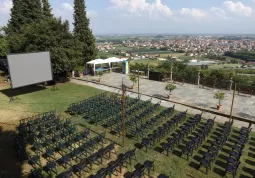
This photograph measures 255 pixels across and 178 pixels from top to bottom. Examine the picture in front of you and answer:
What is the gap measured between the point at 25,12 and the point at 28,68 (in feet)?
A: 69.4

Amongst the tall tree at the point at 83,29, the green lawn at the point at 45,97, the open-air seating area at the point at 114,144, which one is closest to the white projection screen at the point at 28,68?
the green lawn at the point at 45,97

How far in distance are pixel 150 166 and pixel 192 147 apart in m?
3.11

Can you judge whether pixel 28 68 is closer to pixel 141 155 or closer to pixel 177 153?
pixel 141 155

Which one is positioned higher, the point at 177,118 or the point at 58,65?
the point at 58,65

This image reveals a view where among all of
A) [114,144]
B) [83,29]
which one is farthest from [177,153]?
[83,29]

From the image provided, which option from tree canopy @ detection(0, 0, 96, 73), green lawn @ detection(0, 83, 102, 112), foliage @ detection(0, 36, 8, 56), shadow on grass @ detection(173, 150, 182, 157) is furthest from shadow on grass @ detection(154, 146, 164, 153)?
foliage @ detection(0, 36, 8, 56)

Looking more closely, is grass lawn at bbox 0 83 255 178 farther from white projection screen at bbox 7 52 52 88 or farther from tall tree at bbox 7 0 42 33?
tall tree at bbox 7 0 42 33

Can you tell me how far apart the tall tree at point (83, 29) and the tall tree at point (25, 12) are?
8443 millimetres

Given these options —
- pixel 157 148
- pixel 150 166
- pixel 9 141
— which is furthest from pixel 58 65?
pixel 150 166

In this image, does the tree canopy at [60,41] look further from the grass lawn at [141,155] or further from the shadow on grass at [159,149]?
the shadow on grass at [159,149]

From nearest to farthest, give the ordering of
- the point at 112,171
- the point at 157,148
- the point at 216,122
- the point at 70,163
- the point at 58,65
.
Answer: the point at 112,171
the point at 70,163
the point at 157,148
the point at 216,122
the point at 58,65

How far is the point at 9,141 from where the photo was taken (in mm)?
13211

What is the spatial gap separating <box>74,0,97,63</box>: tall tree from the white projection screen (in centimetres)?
1154

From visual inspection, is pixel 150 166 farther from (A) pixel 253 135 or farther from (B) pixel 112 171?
(A) pixel 253 135
